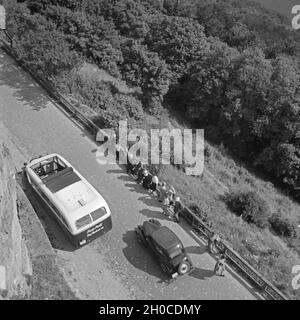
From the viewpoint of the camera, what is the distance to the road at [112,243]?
65.0 ft

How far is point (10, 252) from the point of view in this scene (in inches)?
627

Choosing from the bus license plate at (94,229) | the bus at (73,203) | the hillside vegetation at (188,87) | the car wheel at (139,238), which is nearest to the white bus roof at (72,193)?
the bus at (73,203)

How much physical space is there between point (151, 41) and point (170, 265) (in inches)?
1027

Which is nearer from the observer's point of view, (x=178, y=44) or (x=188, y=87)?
(x=188, y=87)

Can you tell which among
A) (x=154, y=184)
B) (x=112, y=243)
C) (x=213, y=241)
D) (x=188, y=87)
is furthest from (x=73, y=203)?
(x=188, y=87)

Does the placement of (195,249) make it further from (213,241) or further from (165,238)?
(165,238)

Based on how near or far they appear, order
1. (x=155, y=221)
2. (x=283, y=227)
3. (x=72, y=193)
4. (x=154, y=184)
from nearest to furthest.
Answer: (x=72, y=193), (x=155, y=221), (x=154, y=184), (x=283, y=227)

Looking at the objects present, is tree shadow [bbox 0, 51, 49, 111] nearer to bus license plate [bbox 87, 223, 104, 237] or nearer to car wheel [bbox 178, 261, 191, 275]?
bus license plate [bbox 87, 223, 104, 237]

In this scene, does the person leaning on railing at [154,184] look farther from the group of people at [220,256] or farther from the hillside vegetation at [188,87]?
the group of people at [220,256]

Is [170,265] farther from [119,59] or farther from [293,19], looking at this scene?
[293,19]

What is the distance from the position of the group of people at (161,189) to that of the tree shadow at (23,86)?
863 centimetres

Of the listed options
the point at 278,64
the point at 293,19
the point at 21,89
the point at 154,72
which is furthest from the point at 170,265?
the point at 293,19

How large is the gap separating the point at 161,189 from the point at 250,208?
18.9 feet

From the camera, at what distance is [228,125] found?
121 feet
